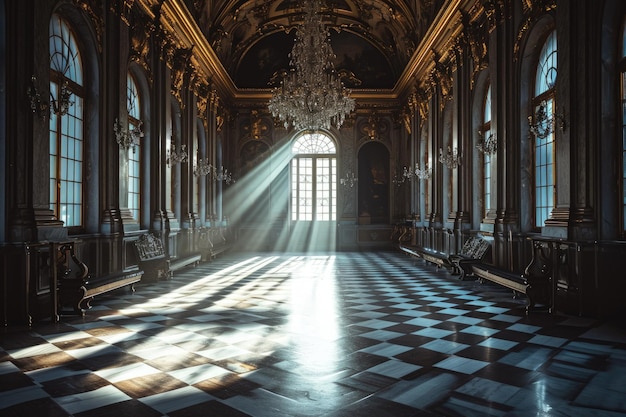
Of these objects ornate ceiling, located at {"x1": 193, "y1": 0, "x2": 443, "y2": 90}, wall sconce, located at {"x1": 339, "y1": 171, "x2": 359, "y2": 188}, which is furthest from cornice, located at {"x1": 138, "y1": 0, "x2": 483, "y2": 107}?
wall sconce, located at {"x1": 339, "y1": 171, "x2": 359, "y2": 188}

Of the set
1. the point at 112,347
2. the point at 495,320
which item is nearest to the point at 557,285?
the point at 495,320

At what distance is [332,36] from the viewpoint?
2064 cm

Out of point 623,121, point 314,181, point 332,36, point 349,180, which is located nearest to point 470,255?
point 623,121

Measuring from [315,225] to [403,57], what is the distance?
792cm

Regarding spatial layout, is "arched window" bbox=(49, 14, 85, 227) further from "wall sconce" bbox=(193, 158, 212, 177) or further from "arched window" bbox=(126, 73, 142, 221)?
"wall sconce" bbox=(193, 158, 212, 177)

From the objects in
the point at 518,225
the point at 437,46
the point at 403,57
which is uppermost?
the point at 403,57

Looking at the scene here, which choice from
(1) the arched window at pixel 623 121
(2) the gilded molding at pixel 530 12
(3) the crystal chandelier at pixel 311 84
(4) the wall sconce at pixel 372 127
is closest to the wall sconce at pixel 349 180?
(4) the wall sconce at pixel 372 127

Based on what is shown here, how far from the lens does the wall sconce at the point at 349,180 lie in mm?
20578

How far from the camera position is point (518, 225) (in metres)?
9.17

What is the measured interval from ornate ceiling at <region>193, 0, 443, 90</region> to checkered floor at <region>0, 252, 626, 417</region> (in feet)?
38.7

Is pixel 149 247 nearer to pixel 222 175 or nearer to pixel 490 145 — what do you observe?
pixel 490 145

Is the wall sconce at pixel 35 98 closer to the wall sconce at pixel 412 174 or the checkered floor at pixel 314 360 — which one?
the checkered floor at pixel 314 360

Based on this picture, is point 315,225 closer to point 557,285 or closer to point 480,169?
point 480,169

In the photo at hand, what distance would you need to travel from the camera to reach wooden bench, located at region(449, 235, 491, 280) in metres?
10.0
